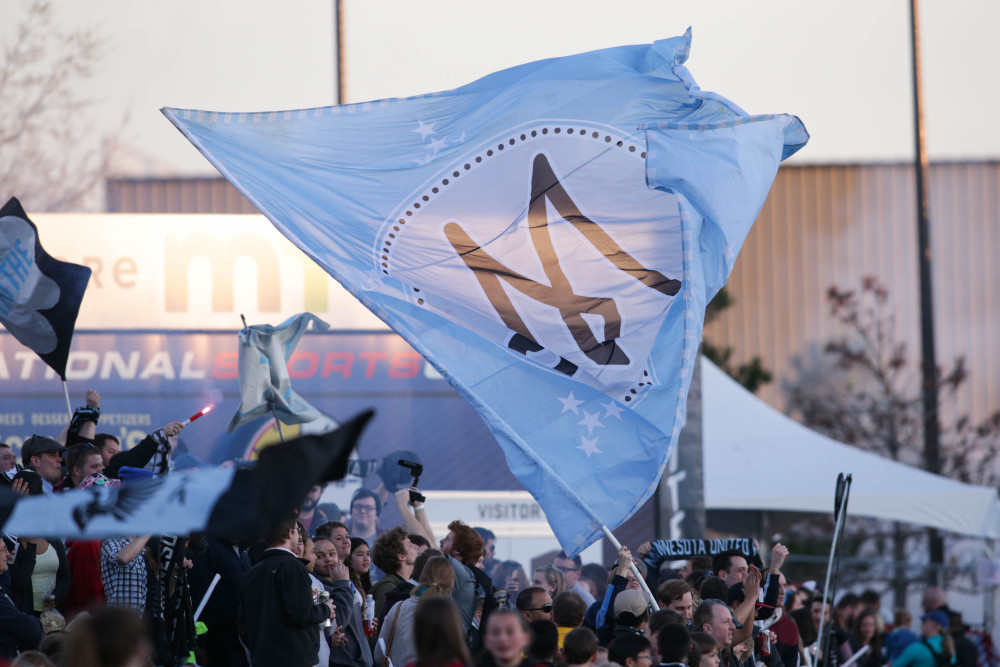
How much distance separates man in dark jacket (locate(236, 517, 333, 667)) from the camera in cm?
691

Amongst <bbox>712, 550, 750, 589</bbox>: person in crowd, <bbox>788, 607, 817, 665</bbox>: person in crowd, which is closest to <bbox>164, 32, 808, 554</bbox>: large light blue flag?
<bbox>712, 550, 750, 589</bbox>: person in crowd

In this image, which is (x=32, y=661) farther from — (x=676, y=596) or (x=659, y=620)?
(x=676, y=596)

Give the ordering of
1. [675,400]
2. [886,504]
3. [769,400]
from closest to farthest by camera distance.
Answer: [675,400] < [886,504] < [769,400]

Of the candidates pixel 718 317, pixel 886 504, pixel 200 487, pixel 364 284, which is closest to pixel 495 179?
pixel 364 284

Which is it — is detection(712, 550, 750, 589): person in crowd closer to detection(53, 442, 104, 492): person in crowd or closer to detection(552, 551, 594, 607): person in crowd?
detection(552, 551, 594, 607): person in crowd

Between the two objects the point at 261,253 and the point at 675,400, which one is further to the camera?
the point at 261,253

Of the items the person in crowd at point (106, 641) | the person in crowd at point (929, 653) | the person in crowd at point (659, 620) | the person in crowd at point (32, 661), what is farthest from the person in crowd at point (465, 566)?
the person in crowd at point (929, 653)

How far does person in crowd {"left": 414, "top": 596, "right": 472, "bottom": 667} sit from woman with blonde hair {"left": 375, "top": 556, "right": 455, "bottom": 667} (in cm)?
259

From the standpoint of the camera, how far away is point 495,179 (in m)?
8.04

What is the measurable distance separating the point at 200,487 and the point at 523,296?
11.6 ft

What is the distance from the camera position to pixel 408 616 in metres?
7.49

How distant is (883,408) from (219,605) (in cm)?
2415

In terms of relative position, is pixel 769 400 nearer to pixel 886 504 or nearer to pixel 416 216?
pixel 886 504

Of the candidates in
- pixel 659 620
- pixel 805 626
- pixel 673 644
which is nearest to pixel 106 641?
pixel 673 644
